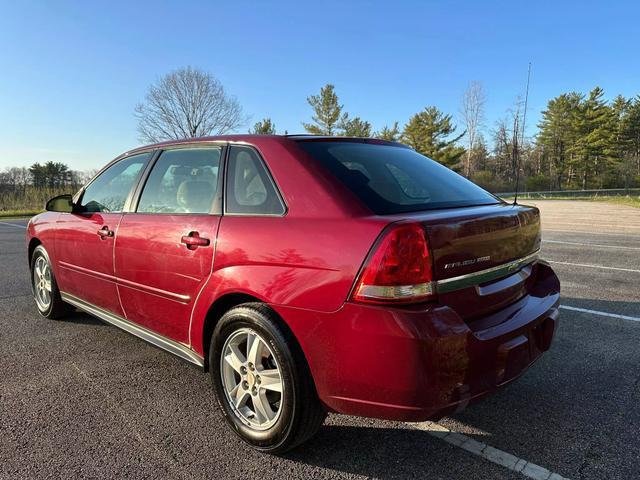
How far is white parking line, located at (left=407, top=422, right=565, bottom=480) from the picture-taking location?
79.4 inches

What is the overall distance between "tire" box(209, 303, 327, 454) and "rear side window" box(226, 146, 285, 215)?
0.52m

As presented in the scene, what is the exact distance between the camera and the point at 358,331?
1.81m

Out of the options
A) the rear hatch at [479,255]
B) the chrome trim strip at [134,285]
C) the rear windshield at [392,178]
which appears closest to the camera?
the rear hatch at [479,255]

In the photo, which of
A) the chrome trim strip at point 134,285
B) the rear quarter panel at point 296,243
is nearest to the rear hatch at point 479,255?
the rear quarter panel at point 296,243

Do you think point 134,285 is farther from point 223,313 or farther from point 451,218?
point 451,218

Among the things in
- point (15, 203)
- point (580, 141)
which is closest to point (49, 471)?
point (15, 203)

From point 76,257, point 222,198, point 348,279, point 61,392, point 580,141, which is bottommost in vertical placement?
point 61,392

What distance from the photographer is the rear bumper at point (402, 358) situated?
1.74 m

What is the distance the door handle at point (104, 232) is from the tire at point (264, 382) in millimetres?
1378

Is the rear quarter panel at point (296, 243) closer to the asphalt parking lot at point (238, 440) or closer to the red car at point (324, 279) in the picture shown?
the red car at point (324, 279)

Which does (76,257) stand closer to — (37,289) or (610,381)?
(37,289)

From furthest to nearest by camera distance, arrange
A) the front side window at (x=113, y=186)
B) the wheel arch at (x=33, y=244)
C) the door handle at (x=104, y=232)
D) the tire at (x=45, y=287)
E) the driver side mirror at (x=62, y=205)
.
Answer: the wheel arch at (x=33, y=244), the tire at (x=45, y=287), the driver side mirror at (x=62, y=205), the front side window at (x=113, y=186), the door handle at (x=104, y=232)

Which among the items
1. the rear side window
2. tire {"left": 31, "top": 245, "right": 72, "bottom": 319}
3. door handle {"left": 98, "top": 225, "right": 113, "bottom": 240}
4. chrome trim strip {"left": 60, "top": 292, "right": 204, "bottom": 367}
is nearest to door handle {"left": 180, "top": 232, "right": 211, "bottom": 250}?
the rear side window

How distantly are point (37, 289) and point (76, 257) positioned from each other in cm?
132
